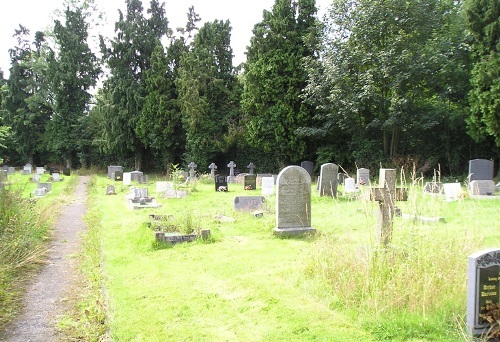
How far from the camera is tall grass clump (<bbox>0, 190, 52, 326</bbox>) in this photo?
5.65m

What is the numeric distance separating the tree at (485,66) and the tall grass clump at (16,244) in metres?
18.0

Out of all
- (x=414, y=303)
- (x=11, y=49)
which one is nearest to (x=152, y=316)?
(x=414, y=303)

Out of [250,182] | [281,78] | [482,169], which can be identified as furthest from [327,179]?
[281,78]

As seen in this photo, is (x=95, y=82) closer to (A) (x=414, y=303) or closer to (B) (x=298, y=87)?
(B) (x=298, y=87)

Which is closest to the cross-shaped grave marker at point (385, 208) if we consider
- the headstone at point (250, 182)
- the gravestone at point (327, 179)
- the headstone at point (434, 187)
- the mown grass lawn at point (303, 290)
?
the mown grass lawn at point (303, 290)

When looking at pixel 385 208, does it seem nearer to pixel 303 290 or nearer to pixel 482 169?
pixel 303 290

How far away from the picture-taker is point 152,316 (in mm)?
4961

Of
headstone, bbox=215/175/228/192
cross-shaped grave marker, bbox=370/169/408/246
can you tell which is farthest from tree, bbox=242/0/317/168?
cross-shaped grave marker, bbox=370/169/408/246

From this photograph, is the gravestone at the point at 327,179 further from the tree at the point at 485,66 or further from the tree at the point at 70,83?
the tree at the point at 70,83

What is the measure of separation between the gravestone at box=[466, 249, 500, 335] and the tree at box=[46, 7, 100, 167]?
35.9 meters

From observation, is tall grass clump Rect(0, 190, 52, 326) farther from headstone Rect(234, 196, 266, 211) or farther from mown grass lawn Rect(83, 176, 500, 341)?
headstone Rect(234, 196, 266, 211)

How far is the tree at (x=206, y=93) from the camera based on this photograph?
2873 cm

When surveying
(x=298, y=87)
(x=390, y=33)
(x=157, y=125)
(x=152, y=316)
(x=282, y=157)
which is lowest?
(x=152, y=316)

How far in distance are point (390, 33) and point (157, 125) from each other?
53.4ft
